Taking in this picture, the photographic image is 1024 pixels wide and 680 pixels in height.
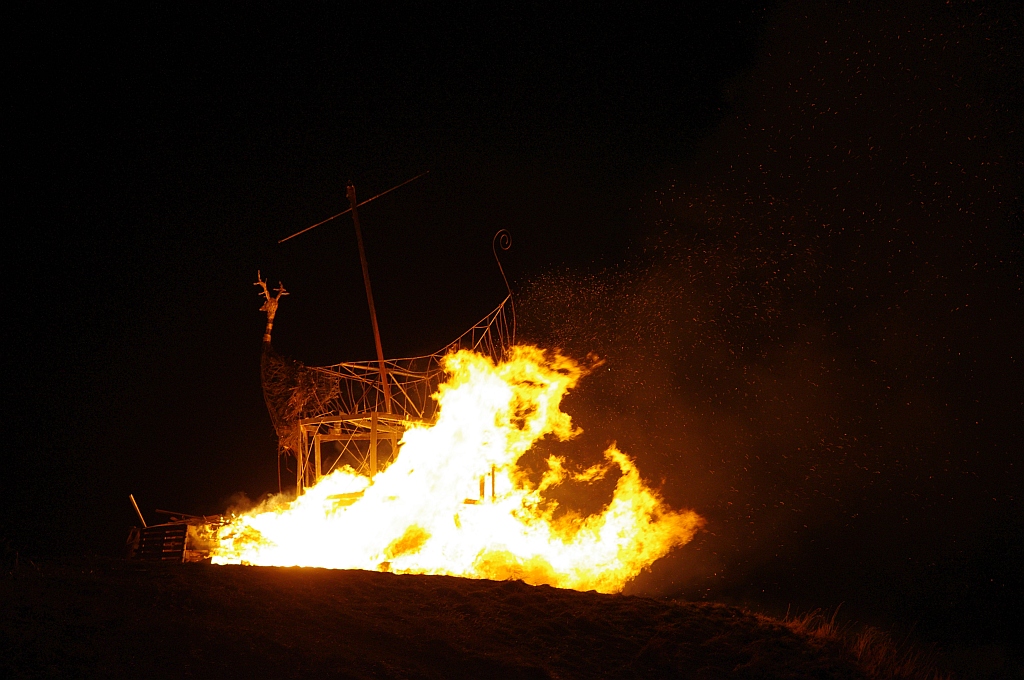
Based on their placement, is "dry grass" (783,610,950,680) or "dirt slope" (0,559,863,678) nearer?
"dirt slope" (0,559,863,678)

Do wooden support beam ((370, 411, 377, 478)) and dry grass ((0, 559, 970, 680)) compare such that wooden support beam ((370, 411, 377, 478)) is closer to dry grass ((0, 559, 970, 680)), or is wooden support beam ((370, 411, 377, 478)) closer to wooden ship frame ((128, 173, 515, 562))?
wooden ship frame ((128, 173, 515, 562))

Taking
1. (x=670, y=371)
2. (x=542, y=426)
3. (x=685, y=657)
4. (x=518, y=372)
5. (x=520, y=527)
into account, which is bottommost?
(x=685, y=657)

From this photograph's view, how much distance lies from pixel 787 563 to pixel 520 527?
15.9 meters

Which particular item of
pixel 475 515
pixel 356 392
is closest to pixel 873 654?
pixel 475 515

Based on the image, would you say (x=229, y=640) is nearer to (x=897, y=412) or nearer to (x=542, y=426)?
(x=542, y=426)

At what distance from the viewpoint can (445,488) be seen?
22.0 metres

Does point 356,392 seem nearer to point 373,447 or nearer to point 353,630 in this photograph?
point 373,447

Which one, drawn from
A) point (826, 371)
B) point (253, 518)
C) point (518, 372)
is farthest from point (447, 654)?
point (826, 371)

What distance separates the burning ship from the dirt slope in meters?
5.02

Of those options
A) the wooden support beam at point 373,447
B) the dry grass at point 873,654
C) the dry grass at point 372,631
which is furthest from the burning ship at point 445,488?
the dry grass at point 873,654

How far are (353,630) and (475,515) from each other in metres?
10.2

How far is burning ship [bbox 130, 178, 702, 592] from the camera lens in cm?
2072

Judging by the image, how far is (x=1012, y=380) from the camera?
37.5 metres

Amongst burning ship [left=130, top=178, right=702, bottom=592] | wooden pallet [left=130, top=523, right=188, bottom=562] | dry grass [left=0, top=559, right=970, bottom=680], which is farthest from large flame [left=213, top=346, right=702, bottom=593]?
dry grass [left=0, top=559, right=970, bottom=680]
